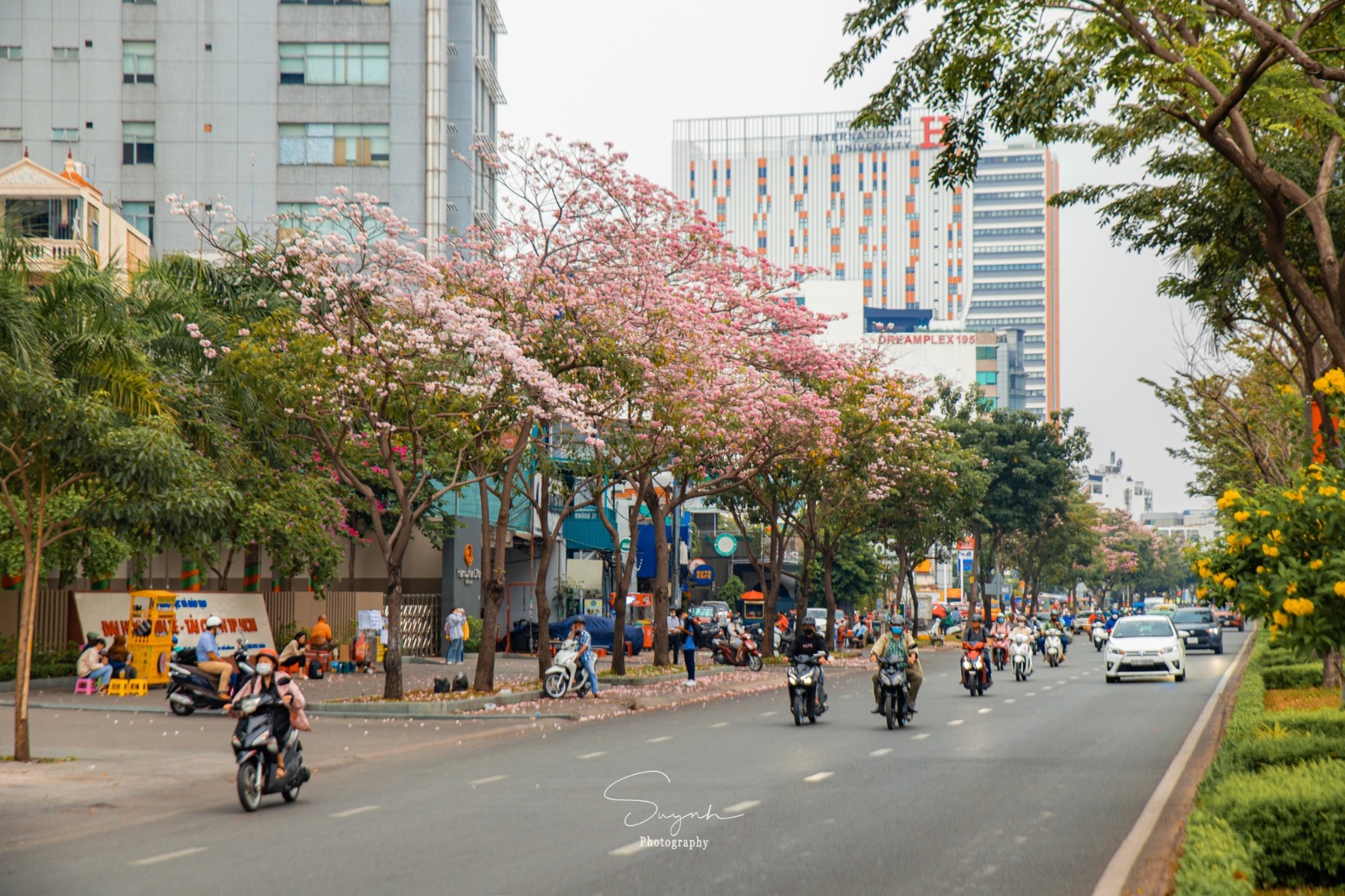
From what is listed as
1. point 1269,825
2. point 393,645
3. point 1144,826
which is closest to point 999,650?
point 393,645

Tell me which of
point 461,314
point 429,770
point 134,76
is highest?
point 134,76

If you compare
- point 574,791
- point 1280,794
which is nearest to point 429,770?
point 574,791

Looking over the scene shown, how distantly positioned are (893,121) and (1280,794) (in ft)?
24.8

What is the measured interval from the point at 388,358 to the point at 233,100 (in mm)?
33874

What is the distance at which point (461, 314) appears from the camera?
22562 mm

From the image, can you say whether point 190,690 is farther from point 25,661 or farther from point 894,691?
point 894,691

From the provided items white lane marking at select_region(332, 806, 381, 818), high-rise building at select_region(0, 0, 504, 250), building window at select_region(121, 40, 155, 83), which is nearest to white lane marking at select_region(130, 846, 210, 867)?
white lane marking at select_region(332, 806, 381, 818)

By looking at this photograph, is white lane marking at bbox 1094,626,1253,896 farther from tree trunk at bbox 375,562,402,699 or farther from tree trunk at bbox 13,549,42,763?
tree trunk at bbox 375,562,402,699

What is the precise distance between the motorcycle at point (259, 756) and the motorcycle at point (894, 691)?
984 centimetres

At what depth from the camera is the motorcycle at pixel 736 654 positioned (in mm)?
38812

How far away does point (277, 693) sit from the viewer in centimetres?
1260

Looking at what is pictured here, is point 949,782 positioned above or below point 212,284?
below

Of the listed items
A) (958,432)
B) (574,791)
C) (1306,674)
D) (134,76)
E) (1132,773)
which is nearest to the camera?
(574,791)

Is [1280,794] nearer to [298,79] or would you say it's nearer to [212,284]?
A: [212,284]
